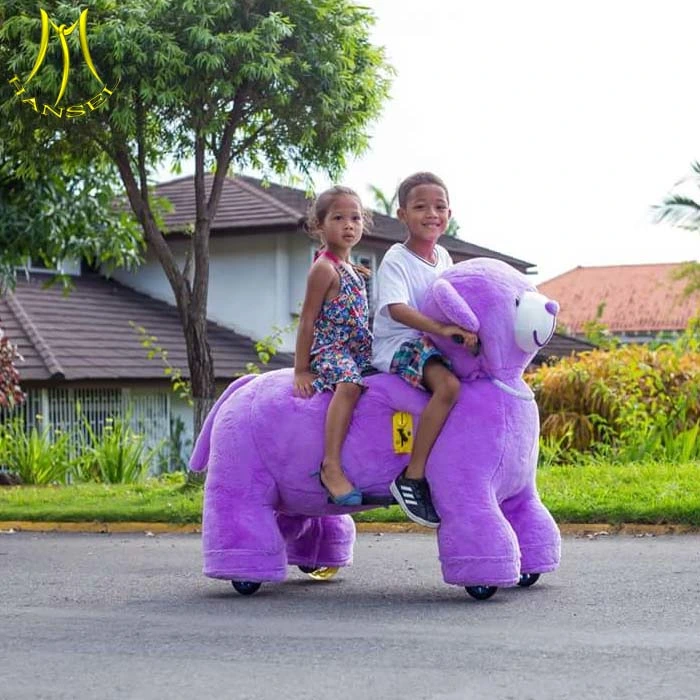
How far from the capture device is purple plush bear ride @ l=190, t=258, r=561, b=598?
6.79 metres

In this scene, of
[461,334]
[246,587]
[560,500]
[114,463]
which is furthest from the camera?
[114,463]

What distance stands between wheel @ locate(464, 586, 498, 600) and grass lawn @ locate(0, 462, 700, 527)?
3715 mm

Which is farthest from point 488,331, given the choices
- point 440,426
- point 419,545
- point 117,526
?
point 117,526

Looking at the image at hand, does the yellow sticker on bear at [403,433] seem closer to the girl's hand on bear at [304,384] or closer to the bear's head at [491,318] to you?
the bear's head at [491,318]

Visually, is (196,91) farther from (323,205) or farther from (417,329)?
(417,329)

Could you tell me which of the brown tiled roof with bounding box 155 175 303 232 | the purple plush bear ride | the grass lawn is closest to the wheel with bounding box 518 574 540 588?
the purple plush bear ride

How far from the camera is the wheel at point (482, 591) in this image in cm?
688

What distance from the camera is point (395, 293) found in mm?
6973

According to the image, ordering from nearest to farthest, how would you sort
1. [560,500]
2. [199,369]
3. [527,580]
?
[527,580], [560,500], [199,369]

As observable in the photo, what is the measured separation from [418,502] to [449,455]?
12.1 inches

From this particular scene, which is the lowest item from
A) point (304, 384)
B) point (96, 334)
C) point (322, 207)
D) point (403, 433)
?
point (96, 334)

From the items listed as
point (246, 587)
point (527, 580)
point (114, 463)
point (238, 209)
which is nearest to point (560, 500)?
point (527, 580)

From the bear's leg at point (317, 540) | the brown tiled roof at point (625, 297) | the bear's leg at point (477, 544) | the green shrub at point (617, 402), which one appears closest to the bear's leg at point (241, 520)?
the bear's leg at point (317, 540)

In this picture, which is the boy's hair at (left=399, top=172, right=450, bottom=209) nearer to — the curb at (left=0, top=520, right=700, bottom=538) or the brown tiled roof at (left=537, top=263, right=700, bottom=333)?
the curb at (left=0, top=520, right=700, bottom=538)
